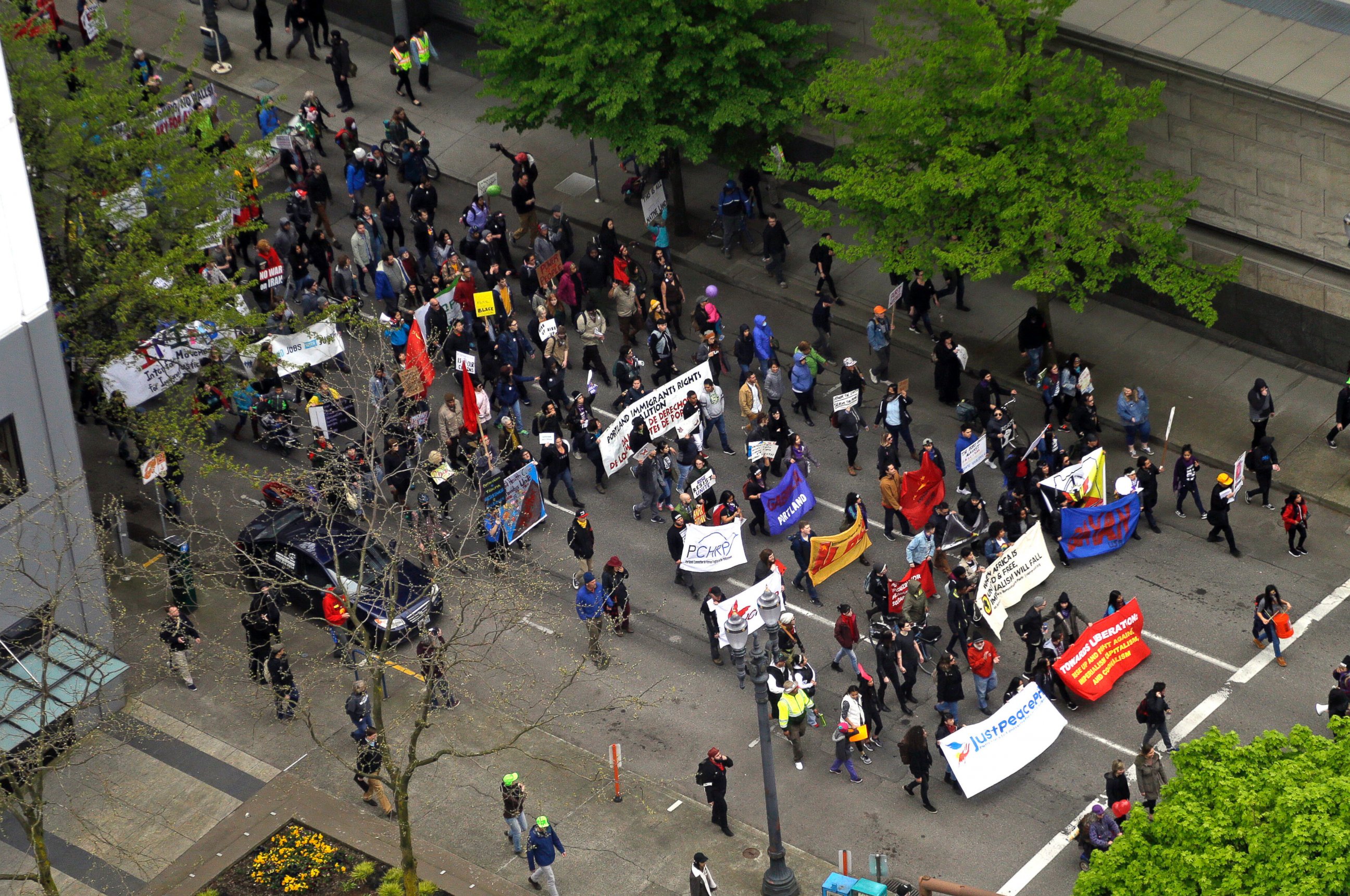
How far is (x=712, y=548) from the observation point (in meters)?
30.6

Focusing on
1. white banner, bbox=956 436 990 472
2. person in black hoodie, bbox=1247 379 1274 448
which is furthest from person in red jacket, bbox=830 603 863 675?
person in black hoodie, bbox=1247 379 1274 448

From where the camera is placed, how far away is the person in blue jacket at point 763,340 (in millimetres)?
34906

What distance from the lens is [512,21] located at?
36656 mm

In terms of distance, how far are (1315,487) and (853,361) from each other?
823 cm

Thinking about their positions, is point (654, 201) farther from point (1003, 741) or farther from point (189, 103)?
point (1003, 741)

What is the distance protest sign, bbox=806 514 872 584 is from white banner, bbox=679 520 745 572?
1.19 m

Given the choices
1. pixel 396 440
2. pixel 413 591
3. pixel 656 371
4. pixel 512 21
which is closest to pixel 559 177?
pixel 512 21

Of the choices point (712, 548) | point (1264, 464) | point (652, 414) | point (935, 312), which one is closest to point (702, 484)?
point (712, 548)

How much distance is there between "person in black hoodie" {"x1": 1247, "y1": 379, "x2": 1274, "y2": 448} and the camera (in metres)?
32.3

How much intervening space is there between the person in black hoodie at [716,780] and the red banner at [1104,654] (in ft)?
17.6

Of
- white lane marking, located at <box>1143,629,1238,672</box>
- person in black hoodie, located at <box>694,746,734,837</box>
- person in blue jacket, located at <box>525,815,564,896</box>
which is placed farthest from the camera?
white lane marking, located at <box>1143,629,1238,672</box>

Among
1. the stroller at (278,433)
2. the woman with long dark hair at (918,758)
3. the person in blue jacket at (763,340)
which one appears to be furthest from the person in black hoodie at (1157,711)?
the stroller at (278,433)

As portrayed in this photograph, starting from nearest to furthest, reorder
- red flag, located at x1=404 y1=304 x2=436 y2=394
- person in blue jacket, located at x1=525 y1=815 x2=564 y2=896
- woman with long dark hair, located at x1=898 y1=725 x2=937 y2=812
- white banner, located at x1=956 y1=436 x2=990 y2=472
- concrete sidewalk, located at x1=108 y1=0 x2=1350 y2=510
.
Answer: person in blue jacket, located at x1=525 y1=815 x2=564 y2=896, woman with long dark hair, located at x1=898 y1=725 x2=937 y2=812, white banner, located at x1=956 y1=436 x2=990 y2=472, red flag, located at x1=404 y1=304 x2=436 y2=394, concrete sidewalk, located at x1=108 y1=0 x2=1350 y2=510

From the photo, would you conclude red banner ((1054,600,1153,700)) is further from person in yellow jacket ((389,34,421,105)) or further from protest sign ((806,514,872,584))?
person in yellow jacket ((389,34,421,105))
